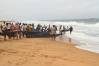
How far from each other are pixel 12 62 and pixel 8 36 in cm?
1192

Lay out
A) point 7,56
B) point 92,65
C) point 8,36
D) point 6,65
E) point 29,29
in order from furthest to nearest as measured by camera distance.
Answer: point 29,29, point 8,36, point 7,56, point 92,65, point 6,65

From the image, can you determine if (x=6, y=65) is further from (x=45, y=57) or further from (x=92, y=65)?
(x=92, y=65)

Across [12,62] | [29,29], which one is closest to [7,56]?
[12,62]

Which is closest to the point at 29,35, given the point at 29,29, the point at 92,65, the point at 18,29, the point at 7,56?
the point at 29,29

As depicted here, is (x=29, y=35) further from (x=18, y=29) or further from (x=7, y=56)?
(x=7, y=56)

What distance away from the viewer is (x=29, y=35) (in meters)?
26.7

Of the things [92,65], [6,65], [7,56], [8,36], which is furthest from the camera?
[8,36]

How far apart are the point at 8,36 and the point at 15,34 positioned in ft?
2.51

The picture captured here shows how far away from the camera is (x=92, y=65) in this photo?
38.6 feet

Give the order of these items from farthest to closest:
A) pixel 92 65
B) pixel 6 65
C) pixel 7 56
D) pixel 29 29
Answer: pixel 29 29
pixel 7 56
pixel 92 65
pixel 6 65

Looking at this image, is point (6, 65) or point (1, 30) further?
point (1, 30)

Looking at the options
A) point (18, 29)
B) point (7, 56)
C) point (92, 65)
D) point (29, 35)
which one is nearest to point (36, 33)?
point (29, 35)

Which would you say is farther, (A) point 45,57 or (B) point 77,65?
(A) point 45,57

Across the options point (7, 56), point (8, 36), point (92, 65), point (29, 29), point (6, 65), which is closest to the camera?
point (6, 65)
